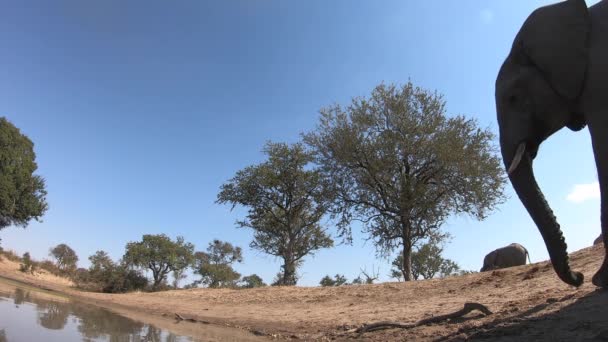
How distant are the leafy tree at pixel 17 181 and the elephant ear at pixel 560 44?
125 ft

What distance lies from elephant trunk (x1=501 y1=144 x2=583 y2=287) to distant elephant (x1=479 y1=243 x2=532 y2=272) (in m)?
17.5

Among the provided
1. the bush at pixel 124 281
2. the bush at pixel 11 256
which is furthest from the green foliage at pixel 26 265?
the bush at pixel 124 281

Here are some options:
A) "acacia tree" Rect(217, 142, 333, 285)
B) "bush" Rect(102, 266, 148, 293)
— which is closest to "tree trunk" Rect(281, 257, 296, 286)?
"acacia tree" Rect(217, 142, 333, 285)

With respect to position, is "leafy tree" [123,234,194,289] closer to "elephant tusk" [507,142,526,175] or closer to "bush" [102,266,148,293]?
"bush" [102,266,148,293]

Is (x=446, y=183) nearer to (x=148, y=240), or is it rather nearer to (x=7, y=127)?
(x=148, y=240)

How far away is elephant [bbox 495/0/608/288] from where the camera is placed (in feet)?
13.9

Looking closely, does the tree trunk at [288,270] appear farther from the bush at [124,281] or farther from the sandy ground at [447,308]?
the bush at [124,281]

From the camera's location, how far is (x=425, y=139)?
22547mm

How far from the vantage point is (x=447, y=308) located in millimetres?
8930

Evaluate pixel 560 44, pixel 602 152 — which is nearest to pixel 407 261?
pixel 560 44

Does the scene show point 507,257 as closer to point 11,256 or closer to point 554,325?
point 554,325

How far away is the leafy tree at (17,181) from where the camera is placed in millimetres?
33406

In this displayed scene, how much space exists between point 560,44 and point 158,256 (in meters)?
41.0

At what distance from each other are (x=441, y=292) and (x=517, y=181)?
7.83 metres
